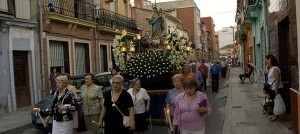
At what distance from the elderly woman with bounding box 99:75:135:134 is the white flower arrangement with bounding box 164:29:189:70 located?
Answer: 4878mm

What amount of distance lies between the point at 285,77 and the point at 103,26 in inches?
597

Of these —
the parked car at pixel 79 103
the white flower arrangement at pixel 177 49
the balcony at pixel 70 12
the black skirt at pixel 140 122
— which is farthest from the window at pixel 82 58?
the black skirt at pixel 140 122

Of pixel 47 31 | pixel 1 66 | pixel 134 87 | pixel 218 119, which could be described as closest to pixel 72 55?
pixel 47 31

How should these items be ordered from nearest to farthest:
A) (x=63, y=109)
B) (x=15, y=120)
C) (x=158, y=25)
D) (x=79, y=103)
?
(x=63, y=109) < (x=79, y=103) < (x=15, y=120) < (x=158, y=25)

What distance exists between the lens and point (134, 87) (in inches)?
328

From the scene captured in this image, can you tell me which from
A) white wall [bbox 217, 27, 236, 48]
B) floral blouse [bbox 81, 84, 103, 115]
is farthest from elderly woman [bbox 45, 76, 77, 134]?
white wall [bbox 217, 27, 236, 48]

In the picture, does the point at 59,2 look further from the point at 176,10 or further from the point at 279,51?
the point at 176,10

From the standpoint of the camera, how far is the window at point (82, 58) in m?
21.8

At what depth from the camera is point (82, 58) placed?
22641 millimetres

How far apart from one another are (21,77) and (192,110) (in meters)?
12.4

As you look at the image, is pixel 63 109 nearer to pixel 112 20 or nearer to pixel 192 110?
pixel 192 110

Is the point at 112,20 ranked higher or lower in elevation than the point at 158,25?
higher

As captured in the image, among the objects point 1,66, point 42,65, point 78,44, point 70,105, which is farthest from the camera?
point 78,44

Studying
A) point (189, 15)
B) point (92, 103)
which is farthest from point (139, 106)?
point (189, 15)
